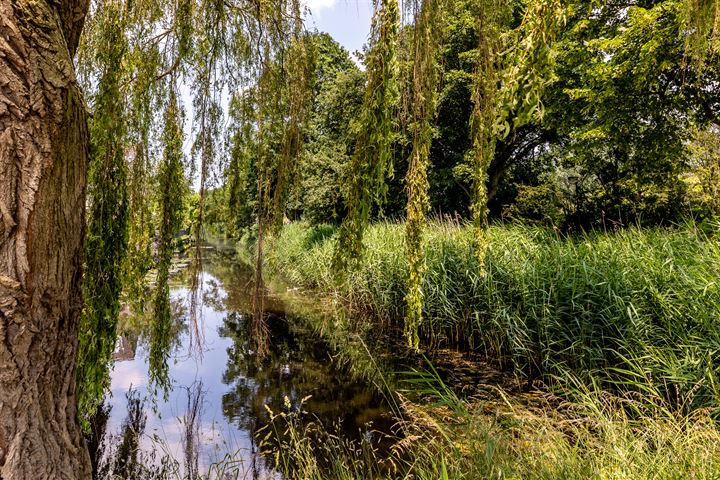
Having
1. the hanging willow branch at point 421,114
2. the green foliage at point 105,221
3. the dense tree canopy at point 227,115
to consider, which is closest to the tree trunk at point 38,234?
the dense tree canopy at point 227,115

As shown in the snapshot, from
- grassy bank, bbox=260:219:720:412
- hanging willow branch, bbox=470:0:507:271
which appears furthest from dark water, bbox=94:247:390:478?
hanging willow branch, bbox=470:0:507:271

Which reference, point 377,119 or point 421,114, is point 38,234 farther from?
point 421,114

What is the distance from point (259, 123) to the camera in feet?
7.72

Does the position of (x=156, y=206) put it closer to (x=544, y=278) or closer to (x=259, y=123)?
(x=259, y=123)

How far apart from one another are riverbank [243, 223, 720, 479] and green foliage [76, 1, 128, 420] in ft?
2.58

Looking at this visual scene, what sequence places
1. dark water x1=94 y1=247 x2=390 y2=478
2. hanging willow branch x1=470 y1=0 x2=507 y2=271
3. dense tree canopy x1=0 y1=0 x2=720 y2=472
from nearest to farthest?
1. dense tree canopy x1=0 y1=0 x2=720 y2=472
2. hanging willow branch x1=470 y1=0 x2=507 y2=271
3. dark water x1=94 y1=247 x2=390 y2=478

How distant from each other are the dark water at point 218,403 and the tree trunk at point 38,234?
0.66 meters

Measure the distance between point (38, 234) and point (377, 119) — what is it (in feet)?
3.99

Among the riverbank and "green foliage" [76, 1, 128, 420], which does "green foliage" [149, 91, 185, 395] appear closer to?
"green foliage" [76, 1, 128, 420]

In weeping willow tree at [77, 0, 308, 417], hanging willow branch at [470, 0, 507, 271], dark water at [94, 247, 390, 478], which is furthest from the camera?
dark water at [94, 247, 390, 478]

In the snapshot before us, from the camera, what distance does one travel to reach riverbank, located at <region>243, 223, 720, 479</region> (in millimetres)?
2307

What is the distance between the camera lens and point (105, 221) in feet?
Answer: 6.70

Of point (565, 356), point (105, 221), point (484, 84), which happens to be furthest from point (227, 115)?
point (565, 356)

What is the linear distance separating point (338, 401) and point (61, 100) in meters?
3.75
